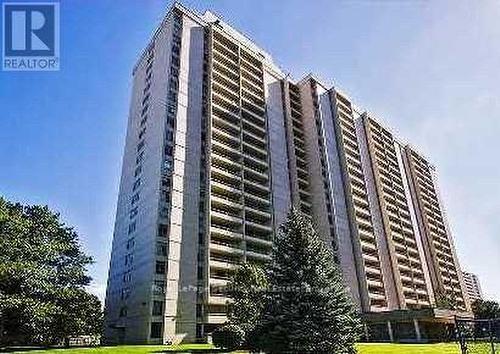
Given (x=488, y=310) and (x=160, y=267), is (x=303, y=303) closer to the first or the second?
(x=160, y=267)

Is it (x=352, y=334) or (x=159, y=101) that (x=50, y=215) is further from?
(x=352, y=334)

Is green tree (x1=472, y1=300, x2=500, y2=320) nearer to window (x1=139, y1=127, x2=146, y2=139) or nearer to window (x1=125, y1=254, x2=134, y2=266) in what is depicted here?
window (x1=125, y1=254, x2=134, y2=266)

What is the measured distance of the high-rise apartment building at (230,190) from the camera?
55656 millimetres

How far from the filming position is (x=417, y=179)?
131 meters

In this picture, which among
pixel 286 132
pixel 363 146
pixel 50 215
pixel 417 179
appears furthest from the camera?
pixel 417 179

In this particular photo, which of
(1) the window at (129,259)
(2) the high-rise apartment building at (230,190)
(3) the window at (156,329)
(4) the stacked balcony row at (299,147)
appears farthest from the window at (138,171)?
(4) the stacked balcony row at (299,147)

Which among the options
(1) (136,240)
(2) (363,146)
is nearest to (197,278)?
(1) (136,240)

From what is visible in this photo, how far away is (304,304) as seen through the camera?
2538 centimetres

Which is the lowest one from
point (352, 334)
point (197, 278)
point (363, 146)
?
point (352, 334)

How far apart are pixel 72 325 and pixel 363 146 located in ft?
273

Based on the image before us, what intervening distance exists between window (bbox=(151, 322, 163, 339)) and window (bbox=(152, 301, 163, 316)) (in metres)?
1.15

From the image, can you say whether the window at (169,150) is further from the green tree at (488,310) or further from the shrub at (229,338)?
the green tree at (488,310)

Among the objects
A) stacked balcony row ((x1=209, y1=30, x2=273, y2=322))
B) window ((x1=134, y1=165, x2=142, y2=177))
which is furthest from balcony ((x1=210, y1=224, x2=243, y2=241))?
window ((x1=134, y1=165, x2=142, y2=177))

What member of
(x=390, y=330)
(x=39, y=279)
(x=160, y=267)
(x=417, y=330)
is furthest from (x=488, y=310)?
(x=39, y=279)
